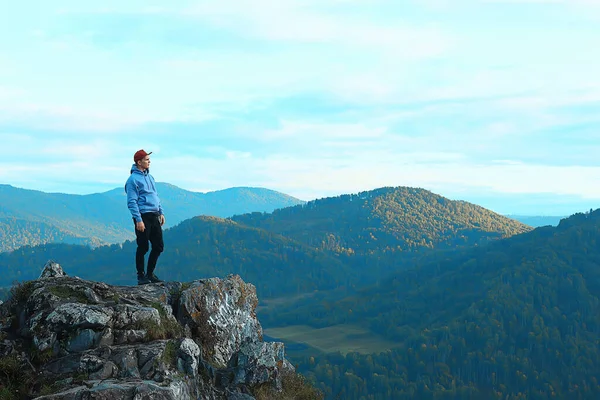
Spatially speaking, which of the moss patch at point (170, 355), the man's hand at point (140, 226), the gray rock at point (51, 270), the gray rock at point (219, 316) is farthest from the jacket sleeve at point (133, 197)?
the moss patch at point (170, 355)

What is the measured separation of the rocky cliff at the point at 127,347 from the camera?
528 inches

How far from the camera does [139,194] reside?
64.8 feet

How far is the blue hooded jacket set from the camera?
19.3 meters

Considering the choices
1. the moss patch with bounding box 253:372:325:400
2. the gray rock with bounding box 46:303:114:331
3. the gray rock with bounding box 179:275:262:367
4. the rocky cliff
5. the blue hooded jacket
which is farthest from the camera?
the blue hooded jacket

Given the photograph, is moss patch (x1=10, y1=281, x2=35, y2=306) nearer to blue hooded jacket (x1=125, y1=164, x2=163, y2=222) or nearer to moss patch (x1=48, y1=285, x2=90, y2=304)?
moss patch (x1=48, y1=285, x2=90, y2=304)

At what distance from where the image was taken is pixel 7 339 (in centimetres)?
1470

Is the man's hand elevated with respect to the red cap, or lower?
lower

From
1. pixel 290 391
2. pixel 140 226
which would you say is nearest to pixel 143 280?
pixel 140 226

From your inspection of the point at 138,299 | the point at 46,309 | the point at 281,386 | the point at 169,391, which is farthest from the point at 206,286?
the point at 169,391

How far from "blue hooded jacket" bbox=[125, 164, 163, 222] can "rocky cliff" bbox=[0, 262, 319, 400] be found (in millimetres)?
2752

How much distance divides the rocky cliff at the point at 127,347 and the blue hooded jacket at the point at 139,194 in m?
2.75

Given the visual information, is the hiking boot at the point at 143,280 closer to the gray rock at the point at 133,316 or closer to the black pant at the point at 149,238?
the black pant at the point at 149,238

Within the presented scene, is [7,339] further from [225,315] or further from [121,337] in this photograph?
[225,315]

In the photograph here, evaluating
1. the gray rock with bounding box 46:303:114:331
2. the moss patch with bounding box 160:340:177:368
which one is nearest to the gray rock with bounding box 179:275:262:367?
the moss patch with bounding box 160:340:177:368
